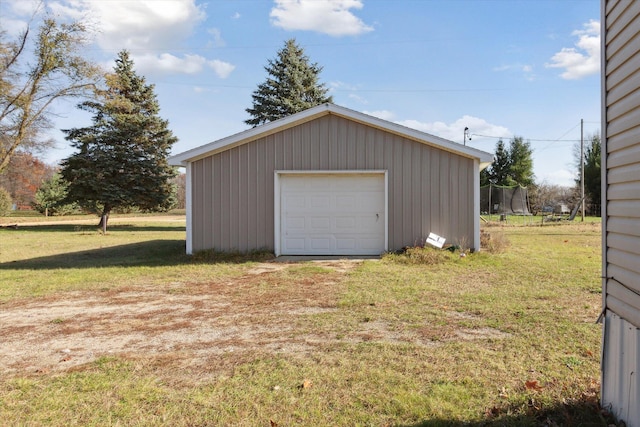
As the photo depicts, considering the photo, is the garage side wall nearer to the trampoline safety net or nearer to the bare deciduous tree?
the bare deciduous tree

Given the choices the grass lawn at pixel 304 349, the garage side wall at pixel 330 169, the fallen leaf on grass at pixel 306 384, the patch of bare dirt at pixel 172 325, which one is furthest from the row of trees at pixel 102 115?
the fallen leaf on grass at pixel 306 384

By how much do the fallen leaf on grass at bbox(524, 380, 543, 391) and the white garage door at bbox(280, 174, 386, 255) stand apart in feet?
21.8

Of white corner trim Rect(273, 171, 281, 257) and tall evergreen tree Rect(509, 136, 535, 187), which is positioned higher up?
tall evergreen tree Rect(509, 136, 535, 187)

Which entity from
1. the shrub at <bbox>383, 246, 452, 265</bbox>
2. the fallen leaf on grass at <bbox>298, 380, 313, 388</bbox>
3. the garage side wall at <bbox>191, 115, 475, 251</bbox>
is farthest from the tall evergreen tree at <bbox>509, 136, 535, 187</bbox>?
the fallen leaf on grass at <bbox>298, 380, 313, 388</bbox>

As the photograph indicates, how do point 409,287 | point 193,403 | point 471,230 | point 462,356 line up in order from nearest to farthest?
point 193,403, point 462,356, point 409,287, point 471,230

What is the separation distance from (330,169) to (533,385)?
703 centimetres

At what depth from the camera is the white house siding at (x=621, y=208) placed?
7.02 ft

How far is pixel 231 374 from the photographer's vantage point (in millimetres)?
3037

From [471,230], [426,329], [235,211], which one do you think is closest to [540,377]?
[426,329]

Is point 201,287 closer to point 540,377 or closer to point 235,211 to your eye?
point 235,211

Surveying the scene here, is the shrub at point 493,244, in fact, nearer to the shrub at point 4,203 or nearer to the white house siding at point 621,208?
the white house siding at point 621,208

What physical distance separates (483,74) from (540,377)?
16.3 meters

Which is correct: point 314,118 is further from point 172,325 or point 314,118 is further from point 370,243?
point 172,325

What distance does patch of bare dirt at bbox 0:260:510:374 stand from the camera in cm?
354
